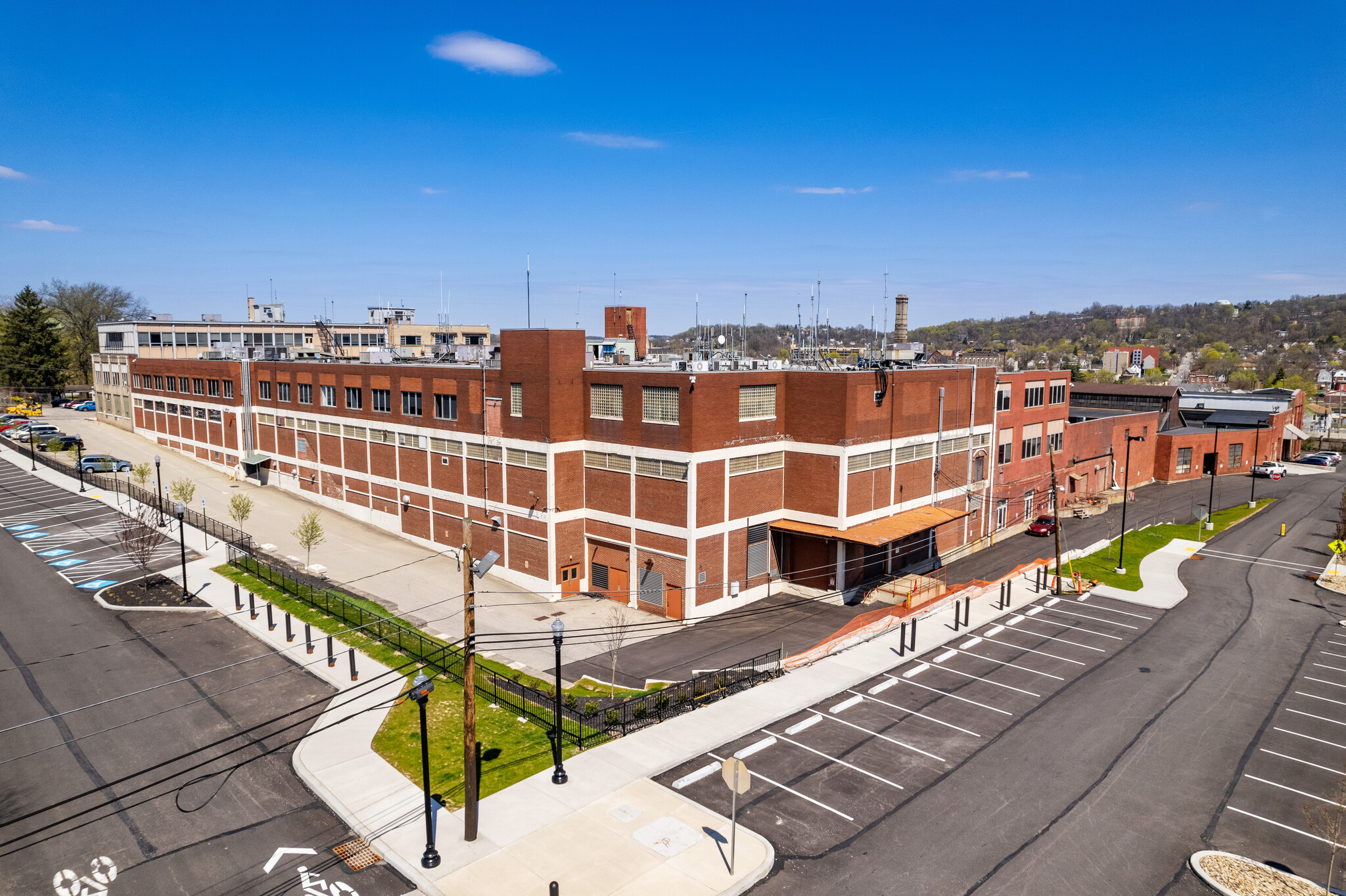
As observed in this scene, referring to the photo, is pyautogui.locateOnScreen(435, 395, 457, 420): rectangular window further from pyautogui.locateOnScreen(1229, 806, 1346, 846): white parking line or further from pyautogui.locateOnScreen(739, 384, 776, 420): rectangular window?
pyautogui.locateOnScreen(1229, 806, 1346, 846): white parking line

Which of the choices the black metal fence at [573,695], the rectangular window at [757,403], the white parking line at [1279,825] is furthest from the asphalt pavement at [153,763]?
the rectangular window at [757,403]

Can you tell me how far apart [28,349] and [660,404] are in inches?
4102

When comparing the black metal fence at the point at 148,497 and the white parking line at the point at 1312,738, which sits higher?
the black metal fence at the point at 148,497

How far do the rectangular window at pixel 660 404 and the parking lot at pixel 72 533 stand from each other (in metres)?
27.7

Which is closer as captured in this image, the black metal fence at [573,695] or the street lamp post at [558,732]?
the street lamp post at [558,732]

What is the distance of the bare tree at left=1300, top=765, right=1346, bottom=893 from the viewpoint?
18.0 metres

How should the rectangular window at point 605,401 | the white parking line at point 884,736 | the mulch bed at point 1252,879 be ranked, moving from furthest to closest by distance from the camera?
the rectangular window at point 605,401
the white parking line at point 884,736
the mulch bed at point 1252,879

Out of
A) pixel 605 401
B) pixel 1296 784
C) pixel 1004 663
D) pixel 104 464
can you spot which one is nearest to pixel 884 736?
pixel 1004 663

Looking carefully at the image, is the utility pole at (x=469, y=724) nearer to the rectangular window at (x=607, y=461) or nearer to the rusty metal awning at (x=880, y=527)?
the rectangular window at (x=607, y=461)

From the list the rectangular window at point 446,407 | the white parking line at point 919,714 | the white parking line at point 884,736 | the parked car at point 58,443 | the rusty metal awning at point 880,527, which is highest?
the rectangular window at point 446,407

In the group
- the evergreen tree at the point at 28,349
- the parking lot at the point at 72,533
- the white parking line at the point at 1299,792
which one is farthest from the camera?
the evergreen tree at the point at 28,349

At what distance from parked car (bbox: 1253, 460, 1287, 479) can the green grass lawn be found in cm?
1589

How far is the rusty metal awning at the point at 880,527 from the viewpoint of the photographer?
126ft

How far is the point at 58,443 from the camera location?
245 ft
